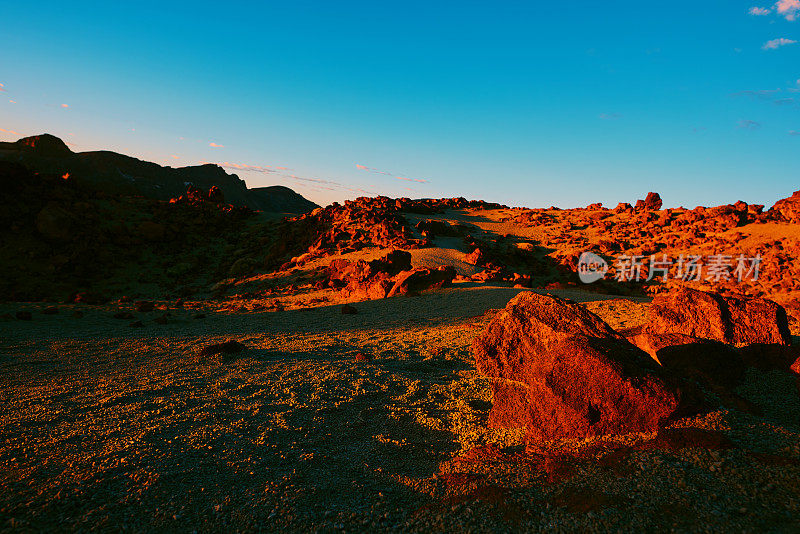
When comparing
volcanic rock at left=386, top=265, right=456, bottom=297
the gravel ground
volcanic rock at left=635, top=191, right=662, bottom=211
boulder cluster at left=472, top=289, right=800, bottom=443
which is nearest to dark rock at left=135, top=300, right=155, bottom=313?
the gravel ground

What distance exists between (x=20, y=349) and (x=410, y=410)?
898 cm

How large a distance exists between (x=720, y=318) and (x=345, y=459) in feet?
22.2

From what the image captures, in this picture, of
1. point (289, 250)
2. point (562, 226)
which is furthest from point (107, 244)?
point (562, 226)

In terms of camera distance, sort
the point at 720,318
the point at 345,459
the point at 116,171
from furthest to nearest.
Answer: the point at 116,171, the point at 720,318, the point at 345,459

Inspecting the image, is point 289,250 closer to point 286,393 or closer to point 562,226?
point 286,393

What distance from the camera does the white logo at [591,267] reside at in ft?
86.4

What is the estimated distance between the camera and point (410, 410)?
502 cm

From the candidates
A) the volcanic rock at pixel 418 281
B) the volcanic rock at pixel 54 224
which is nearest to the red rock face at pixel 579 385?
the volcanic rock at pixel 418 281

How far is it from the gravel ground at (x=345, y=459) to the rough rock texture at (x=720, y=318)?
1534mm

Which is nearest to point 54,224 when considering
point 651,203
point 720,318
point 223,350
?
point 223,350

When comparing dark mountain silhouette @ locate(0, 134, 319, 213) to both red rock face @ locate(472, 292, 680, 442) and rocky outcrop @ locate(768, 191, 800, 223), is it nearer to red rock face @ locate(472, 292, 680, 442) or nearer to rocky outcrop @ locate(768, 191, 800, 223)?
red rock face @ locate(472, 292, 680, 442)

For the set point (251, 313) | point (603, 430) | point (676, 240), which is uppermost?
point (676, 240)

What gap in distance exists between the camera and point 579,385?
3.99 m

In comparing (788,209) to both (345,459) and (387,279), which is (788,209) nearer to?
(387,279)
